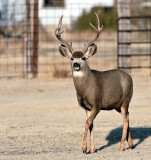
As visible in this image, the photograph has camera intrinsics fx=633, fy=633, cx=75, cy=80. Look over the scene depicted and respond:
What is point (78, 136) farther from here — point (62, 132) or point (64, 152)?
point (64, 152)

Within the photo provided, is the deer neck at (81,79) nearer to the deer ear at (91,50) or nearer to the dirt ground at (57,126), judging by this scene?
the deer ear at (91,50)

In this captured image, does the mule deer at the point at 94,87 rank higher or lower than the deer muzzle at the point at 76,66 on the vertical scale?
lower

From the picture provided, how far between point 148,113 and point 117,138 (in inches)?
107

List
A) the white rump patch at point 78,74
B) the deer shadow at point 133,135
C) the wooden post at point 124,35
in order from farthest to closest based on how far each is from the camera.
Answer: the wooden post at point 124,35, the deer shadow at point 133,135, the white rump patch at point 78,74

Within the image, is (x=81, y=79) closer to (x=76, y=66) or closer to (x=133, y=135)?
(x=76, y=66)

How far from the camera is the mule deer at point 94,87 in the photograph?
29.9 ft

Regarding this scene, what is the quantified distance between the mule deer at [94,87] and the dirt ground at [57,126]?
0.42 m

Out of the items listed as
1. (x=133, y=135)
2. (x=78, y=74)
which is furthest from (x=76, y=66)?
(x=133, y=135)

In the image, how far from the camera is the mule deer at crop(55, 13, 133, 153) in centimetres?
912

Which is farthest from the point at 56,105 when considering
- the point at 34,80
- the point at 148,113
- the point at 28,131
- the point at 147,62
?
the point at 147,62

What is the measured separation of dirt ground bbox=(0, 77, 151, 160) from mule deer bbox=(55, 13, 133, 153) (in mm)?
421

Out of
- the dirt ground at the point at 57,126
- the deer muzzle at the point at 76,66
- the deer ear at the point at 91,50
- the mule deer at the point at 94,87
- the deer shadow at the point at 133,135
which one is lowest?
the deer shadow at the point at 133,135

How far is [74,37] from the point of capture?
40656mm

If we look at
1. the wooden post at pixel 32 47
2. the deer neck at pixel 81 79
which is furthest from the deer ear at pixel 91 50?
the wooden post at pixel 32 47
